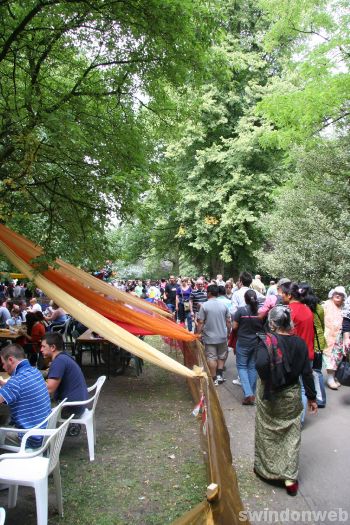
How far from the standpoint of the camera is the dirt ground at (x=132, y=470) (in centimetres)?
398

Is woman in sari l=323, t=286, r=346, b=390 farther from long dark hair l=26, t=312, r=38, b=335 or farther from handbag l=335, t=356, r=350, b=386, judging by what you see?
long dark hair l=26, t=312, r=38, b=335

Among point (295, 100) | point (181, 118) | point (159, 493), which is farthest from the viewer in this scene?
point (295, 100)

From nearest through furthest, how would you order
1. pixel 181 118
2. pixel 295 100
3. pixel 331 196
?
pixel 181 118 → pixel 295 100 → pixel 331 196

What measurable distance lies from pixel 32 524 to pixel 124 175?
444 centimetres

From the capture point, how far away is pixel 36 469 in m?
A: 3.45

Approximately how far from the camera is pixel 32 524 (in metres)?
3.76

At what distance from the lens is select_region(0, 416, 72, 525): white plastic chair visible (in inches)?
130

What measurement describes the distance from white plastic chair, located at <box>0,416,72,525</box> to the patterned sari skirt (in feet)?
6.62

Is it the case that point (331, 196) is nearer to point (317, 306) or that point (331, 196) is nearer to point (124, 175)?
point (317, 306)

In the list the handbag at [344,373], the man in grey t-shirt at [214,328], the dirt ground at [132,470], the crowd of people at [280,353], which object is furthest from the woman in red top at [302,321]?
the dirt ground at [132,470]

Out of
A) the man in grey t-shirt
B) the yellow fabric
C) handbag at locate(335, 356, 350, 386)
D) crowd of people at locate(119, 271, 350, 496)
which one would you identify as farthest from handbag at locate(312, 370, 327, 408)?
the yellow fabric

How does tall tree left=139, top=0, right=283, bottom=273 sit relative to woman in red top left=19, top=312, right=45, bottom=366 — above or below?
above

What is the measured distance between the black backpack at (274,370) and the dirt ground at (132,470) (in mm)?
1210

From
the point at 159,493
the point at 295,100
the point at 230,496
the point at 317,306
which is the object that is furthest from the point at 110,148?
the point at 295,100
